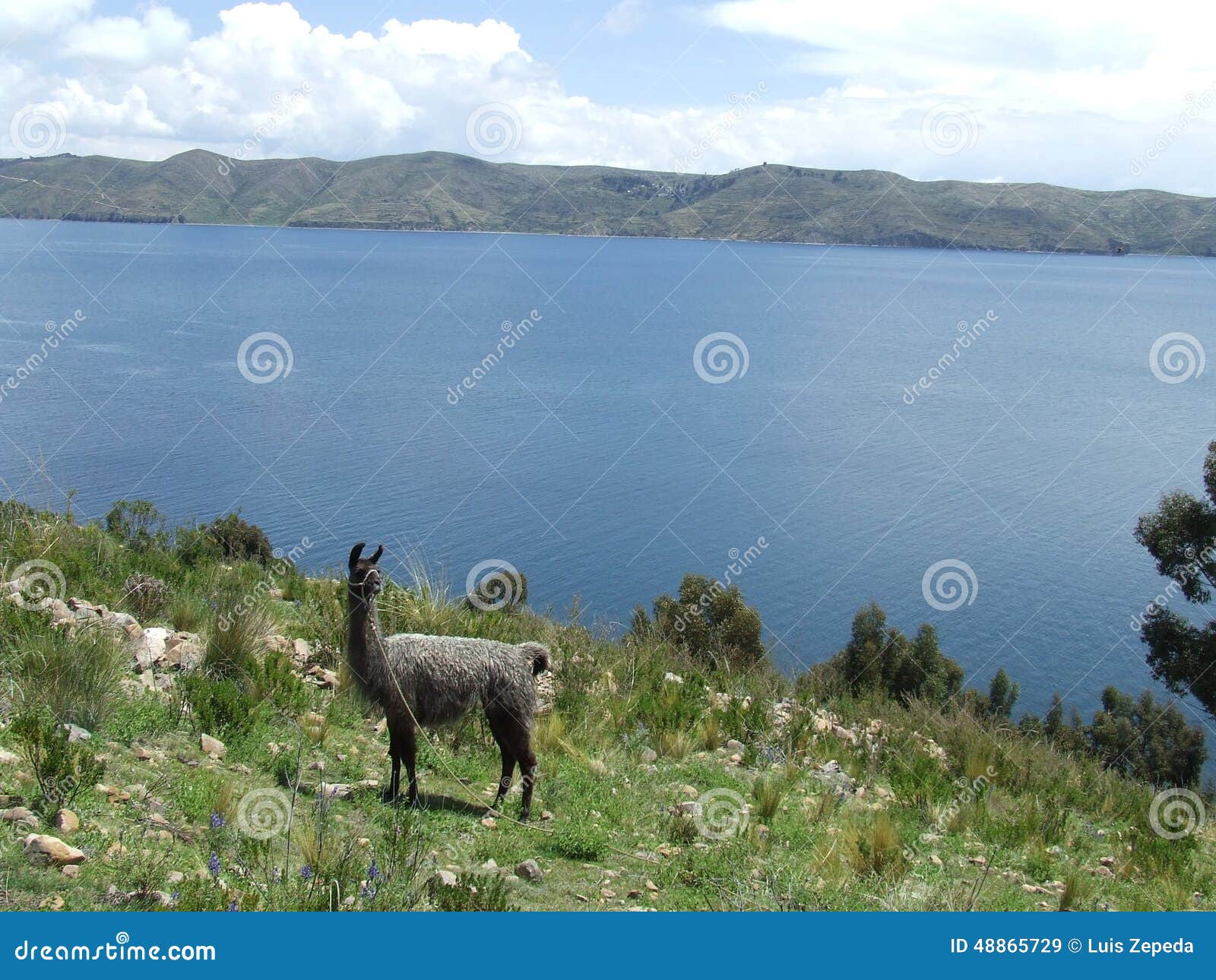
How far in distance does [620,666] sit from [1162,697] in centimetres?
2182

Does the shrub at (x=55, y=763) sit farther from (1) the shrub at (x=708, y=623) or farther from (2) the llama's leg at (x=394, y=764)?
(1) the shrub at (x=708, y=623)

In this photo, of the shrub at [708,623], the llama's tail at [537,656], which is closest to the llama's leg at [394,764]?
the llama's tail at [537,656]

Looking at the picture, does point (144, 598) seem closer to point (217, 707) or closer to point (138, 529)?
point (217, 707)

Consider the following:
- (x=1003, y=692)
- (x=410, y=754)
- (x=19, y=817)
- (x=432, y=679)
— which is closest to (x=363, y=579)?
(x=432, y=679)

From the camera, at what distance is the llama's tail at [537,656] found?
7387 mm

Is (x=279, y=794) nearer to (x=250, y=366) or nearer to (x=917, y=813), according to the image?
(x=917, y=813)

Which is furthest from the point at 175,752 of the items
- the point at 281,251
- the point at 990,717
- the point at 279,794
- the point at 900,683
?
the point at 281,251

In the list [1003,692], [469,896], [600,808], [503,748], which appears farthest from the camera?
[1003,692]

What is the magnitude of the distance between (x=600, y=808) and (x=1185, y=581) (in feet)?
76.5

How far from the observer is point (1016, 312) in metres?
112

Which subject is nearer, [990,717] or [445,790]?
[445,790]

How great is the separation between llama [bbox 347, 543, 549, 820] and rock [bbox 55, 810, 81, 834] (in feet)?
6.42

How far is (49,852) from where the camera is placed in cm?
495

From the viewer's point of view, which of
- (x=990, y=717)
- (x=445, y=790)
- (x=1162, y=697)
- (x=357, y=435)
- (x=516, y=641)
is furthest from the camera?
(x=357, y=435)
